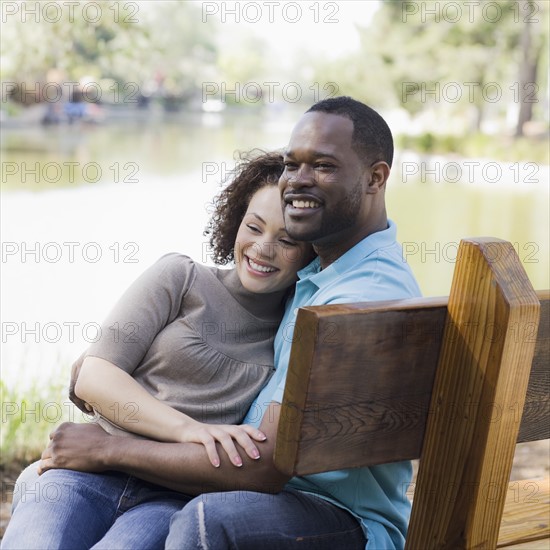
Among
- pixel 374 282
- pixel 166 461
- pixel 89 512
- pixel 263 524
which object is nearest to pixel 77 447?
pixel 89 512

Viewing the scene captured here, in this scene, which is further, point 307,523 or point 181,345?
point 181,345

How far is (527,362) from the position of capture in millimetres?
1591

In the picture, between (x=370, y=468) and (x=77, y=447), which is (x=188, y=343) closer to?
(x=77, y=447)

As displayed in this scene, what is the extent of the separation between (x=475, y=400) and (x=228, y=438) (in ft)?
1.61

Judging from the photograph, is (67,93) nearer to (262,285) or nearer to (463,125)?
(463,125)

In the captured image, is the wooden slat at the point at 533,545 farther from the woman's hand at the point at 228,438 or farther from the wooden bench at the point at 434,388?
the woman's hand at the point at 228,438

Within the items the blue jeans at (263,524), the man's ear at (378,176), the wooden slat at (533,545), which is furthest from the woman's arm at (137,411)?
the wooden slat at (533,545)

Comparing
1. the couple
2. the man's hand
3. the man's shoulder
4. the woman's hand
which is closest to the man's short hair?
the couple

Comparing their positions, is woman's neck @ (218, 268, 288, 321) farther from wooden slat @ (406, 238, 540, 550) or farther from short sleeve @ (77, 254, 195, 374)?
wooden slat @ (406, 238, 540, 550)

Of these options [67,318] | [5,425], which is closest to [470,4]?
[67,318]

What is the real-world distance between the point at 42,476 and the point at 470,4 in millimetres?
25914

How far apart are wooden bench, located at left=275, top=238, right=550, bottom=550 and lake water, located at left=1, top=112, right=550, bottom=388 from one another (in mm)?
1277

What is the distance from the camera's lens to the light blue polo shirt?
1794mm

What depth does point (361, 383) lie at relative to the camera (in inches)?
59.5
